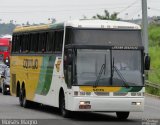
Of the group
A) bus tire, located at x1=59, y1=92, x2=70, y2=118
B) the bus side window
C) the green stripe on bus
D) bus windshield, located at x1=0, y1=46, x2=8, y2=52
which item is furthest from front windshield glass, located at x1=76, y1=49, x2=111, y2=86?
bus windshield, located at x1=0, y1=46, x2=8, y2=52

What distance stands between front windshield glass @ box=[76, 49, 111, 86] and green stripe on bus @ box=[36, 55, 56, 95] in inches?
101

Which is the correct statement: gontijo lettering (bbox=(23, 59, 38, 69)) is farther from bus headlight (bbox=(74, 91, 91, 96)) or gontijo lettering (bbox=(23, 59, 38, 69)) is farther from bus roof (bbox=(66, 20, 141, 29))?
bus headlight (bbox=(74, 91, 91, 96))

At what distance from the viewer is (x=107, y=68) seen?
882 inches

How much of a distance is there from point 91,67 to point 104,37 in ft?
3.85

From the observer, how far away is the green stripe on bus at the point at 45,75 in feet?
83.3

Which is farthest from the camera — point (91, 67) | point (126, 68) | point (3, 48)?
point (3, 48)

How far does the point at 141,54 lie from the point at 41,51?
5.05 metres

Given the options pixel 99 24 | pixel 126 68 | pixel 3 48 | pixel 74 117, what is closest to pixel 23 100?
pixel 74 117

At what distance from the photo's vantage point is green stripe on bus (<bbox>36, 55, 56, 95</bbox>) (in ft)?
83.3

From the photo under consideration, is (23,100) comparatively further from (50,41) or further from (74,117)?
(74,117)

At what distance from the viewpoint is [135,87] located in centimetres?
2250

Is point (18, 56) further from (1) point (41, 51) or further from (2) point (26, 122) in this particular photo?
(2) point (26, 122)

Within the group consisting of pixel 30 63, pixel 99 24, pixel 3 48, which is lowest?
pixel 3 48

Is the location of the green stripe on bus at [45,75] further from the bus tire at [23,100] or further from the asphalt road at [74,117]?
the bus tire at [23,100]
